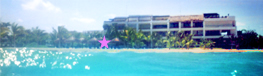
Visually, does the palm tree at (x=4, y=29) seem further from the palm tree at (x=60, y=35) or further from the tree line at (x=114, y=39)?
the palm tree at (x=60, y=35)

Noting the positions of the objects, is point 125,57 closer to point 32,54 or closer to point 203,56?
point 203,56

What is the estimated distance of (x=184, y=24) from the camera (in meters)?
11.0

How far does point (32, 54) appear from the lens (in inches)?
412

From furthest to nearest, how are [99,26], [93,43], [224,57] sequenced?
[93,43] → [99,26] → [224,57]

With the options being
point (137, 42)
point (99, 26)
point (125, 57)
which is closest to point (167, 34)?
point (137, 42)

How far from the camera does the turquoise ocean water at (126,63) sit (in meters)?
8.74

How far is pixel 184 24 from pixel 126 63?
15.8 ft

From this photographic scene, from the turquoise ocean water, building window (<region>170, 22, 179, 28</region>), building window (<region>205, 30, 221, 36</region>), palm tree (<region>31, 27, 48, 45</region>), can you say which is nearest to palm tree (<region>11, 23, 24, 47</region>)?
palm tree (<region>31, 27, 48, 45</region>)

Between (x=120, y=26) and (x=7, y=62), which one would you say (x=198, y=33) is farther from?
(x=7, y=62)

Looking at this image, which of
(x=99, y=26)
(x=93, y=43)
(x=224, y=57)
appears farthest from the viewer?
(x=93, y=43)

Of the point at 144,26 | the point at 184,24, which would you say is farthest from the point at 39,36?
the point at 184,24

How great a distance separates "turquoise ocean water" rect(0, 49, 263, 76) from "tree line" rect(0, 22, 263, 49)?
65cm

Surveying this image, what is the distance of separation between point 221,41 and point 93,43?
8.34 meters

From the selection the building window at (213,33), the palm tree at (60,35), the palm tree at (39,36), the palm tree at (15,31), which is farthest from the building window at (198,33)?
the palm tree at (15,31)
